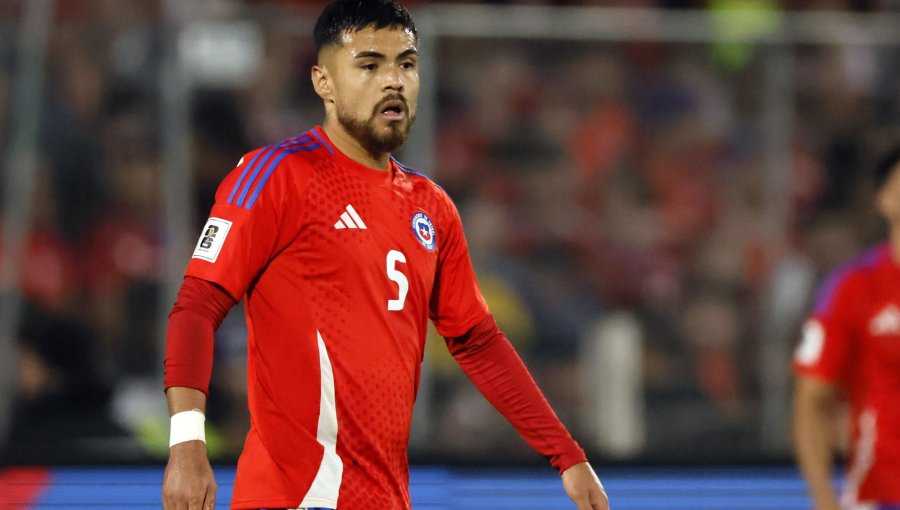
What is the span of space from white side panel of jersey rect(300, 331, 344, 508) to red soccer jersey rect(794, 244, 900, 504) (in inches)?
83.6

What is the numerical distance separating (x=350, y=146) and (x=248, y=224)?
0.44 meters

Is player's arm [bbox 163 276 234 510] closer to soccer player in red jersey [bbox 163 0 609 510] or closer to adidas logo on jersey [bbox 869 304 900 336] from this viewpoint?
soccer player in red jersey [bbox 163 0 609 510]

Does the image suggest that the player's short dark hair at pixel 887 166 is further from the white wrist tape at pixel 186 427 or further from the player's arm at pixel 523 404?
the white wrist tape at pixel 186 427

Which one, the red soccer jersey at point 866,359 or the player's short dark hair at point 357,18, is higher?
the player's short dark hair at point 357,18

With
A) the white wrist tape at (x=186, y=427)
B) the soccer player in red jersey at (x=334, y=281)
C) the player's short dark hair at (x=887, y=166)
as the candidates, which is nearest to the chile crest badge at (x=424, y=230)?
the soccer player in red jersey at (x=334, y=281)

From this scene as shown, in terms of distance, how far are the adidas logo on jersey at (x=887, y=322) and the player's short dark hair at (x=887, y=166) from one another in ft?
1.62

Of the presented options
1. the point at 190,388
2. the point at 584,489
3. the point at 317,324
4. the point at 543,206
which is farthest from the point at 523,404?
the point at 543,206

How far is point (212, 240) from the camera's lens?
9.51 ft

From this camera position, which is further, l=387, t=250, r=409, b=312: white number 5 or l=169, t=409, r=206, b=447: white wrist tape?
l=387, t=250, r=409, b=312: white number 5

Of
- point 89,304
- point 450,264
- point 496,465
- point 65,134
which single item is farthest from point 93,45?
point 450,264

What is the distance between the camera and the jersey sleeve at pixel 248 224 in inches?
113

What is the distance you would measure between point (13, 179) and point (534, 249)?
2.64 metres

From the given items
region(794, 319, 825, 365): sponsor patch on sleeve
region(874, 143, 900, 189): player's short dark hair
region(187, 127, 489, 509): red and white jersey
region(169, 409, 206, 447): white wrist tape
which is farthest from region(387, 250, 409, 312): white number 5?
region(874, 143, 900, 189): player's short dark hair

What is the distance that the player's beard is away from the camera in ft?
10.4
